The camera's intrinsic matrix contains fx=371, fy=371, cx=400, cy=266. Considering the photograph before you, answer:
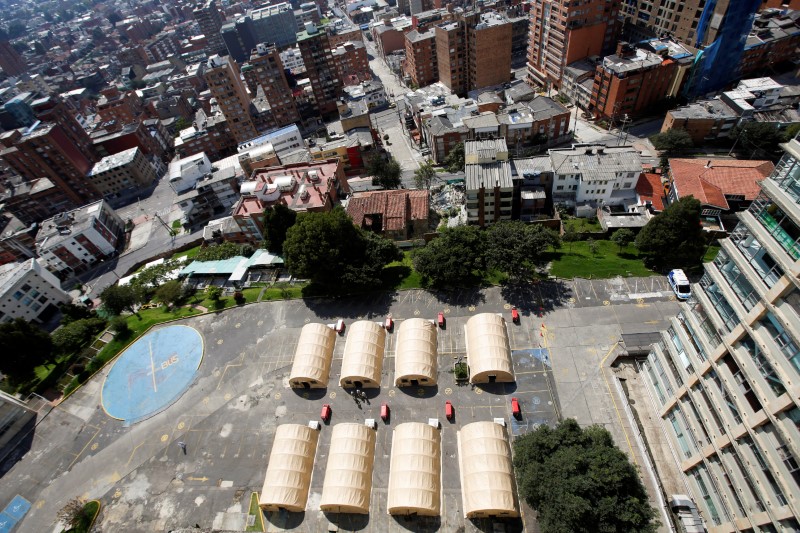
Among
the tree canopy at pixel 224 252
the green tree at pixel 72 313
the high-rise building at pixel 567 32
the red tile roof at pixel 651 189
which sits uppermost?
the high-rise building at pixel 567 32

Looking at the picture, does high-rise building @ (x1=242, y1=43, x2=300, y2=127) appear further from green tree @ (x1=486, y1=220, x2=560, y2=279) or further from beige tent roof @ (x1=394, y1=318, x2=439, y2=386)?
beige tent roof @ (x1=394, y1=318, x2=439, y2=386)

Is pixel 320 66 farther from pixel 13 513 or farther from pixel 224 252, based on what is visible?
pixel 13 513

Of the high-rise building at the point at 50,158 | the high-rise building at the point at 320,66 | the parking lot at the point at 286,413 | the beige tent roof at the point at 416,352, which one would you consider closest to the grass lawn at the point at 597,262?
the parking lot at the point at 286,413

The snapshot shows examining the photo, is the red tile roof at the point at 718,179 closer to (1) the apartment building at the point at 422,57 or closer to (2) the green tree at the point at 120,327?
(1) the apartment building at the point at 422,57

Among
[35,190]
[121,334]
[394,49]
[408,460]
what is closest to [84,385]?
[121,334]

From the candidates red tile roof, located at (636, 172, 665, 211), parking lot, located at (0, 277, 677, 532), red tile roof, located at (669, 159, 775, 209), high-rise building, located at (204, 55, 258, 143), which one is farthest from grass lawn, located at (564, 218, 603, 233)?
high-rise building, located at (204, 55, 258, 143)

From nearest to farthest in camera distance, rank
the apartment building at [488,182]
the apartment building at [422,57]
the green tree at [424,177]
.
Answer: the apartment building at [488,182] → the green tree at [424,177] → the apartment building at [422,57]
